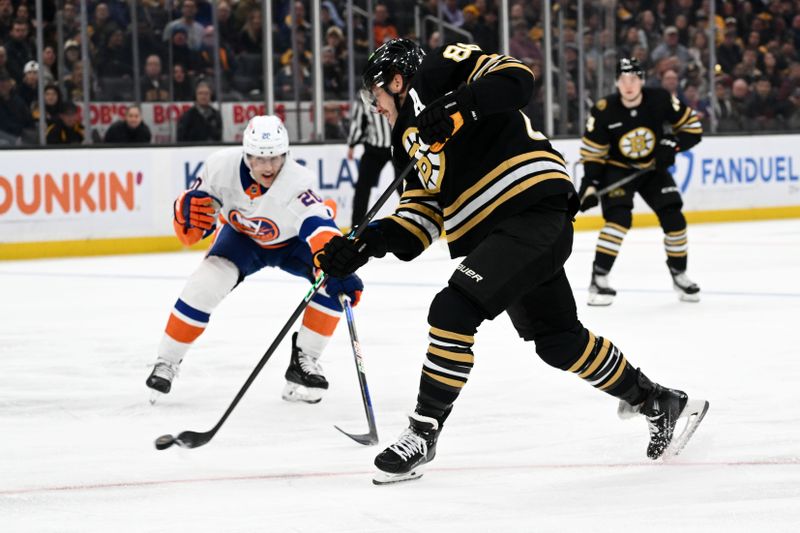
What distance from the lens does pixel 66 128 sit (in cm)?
885

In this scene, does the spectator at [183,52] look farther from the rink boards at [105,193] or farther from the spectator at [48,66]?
the spectator at [48,66]

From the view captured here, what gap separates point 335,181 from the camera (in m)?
9.78

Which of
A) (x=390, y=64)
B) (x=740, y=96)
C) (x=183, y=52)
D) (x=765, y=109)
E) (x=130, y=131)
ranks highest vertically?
(x=390, y=64)

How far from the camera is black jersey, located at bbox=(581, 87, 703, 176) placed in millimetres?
6180

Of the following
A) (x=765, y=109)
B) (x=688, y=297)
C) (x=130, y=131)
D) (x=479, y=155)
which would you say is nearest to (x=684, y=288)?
(x=688, y=297)

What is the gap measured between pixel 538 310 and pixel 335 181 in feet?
23.0

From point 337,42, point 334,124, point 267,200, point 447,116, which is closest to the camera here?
point 447,116

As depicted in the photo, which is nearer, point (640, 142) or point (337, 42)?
point (640, 142)

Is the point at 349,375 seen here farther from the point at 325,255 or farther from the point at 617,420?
the point at 325,255

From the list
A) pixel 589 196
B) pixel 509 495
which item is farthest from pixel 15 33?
pixel 509 495

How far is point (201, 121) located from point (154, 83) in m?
0.44

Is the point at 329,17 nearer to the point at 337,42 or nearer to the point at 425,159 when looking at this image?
the point at 337,42

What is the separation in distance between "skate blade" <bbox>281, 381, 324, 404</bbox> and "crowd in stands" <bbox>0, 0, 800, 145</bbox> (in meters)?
5.38

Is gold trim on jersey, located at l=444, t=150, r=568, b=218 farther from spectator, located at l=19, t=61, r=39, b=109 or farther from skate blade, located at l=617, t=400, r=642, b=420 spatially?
spectator, located at l=19, t=61, r=39, b=109
